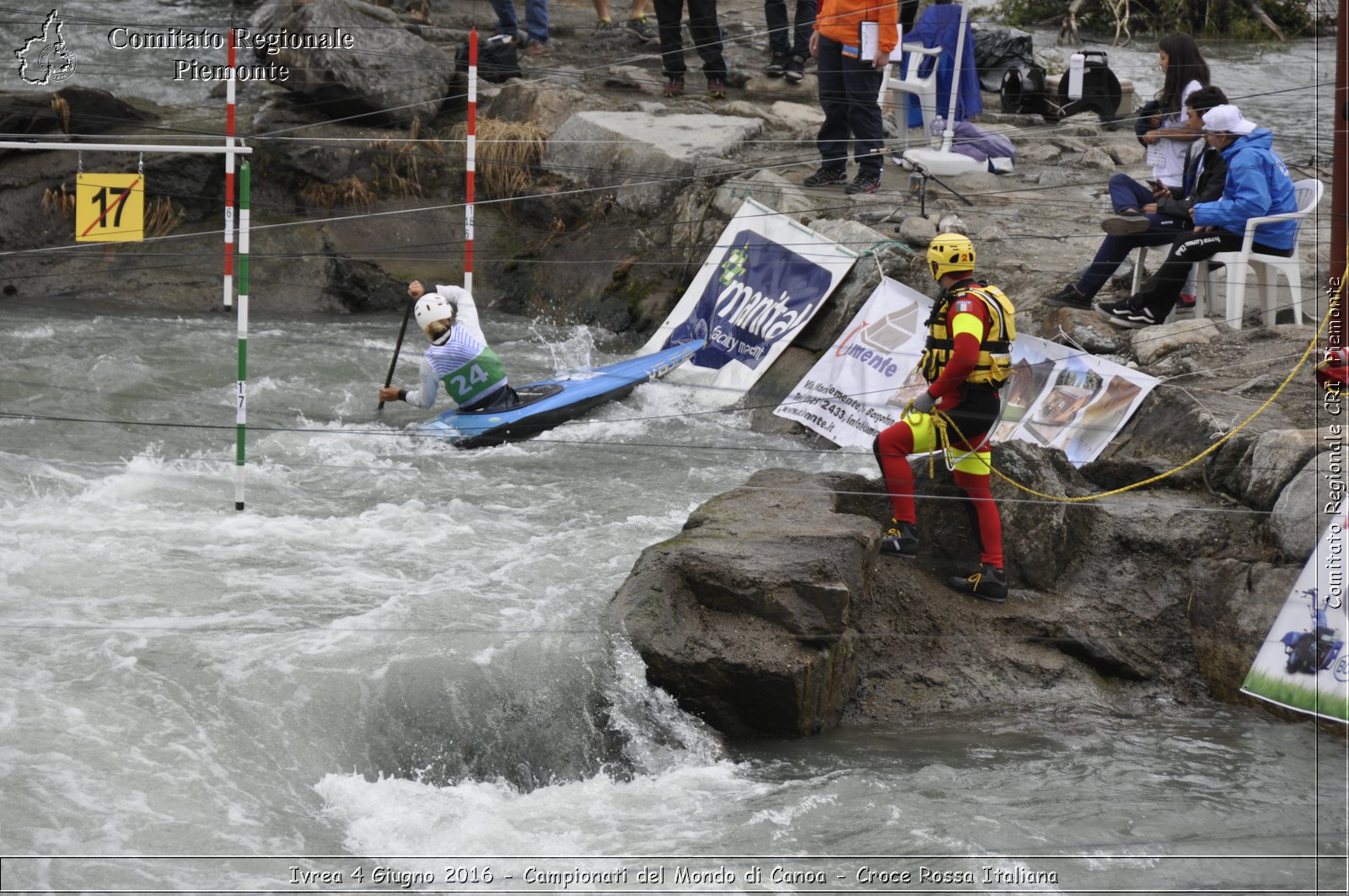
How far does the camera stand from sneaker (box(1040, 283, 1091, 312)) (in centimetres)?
755

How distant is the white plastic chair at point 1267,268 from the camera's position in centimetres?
681

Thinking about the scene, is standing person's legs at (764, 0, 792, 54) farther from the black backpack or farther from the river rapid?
the river rapid

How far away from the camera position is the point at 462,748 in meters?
4.63

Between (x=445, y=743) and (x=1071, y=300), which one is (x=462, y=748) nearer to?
(x=445, y=743)

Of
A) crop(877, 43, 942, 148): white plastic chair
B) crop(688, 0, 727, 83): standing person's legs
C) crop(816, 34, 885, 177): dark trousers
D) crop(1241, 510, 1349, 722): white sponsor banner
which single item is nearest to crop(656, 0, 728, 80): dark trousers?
crop(688, 0, 727, 83): standing person's legs

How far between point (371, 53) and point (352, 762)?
8338mm

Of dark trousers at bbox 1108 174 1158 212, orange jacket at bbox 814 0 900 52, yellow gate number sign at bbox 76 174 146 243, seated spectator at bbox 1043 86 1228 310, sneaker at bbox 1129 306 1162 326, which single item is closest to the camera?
yellow gate number sign at bbox 76 174 146 243

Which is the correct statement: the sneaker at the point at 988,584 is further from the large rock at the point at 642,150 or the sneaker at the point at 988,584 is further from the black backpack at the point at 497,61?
the black backpack at the point at 497,61

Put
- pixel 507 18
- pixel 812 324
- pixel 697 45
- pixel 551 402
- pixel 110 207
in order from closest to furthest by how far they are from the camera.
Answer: pixel 110 207 → pixel 551 402 → pixel 812 324 → pixel 507 18 → pixel 697 45

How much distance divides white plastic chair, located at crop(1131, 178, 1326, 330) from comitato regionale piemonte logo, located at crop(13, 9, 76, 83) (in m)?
9.48

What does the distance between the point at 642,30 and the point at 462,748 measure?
9808 millimetres

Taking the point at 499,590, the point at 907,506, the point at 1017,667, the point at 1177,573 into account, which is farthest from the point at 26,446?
the point at 1177,573

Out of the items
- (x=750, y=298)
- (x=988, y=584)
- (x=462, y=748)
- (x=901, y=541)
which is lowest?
(x=462, y=748)

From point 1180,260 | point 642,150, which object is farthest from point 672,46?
point 1180,260
